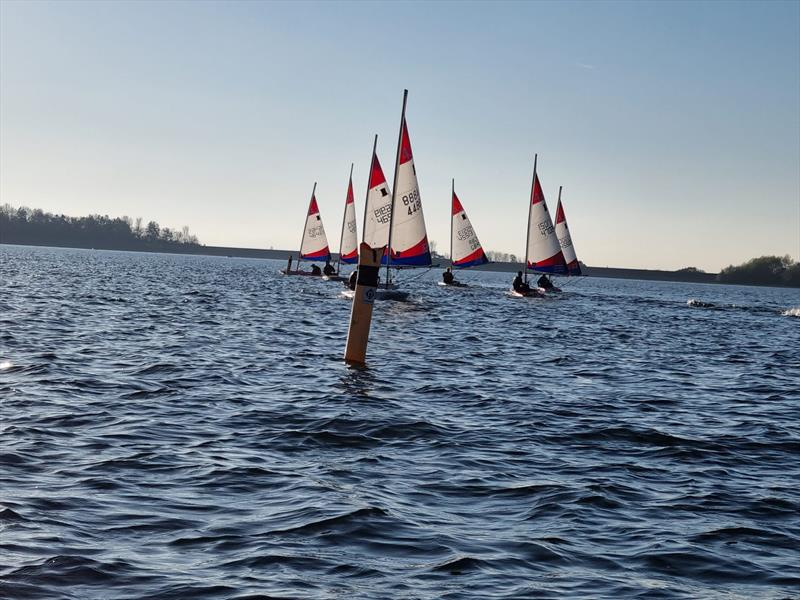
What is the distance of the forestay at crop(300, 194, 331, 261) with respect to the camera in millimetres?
89062

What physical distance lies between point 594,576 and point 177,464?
16.8ft

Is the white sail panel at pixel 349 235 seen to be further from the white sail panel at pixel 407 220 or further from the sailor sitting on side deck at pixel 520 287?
the white sail panel at pixel 407 220

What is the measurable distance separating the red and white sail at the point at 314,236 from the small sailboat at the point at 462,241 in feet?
68.9

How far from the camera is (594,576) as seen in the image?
23.8 ft

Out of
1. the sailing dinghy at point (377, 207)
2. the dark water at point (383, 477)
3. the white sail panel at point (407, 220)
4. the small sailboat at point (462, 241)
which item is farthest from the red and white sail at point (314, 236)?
the dark water at point (383, 477)

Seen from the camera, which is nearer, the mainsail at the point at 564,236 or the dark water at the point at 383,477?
the dark water at the point at 383,477

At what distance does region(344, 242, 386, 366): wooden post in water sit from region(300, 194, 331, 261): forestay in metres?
68.3

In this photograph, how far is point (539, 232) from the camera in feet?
222

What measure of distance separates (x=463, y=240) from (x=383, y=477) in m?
60.9

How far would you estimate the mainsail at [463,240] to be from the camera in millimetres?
70188

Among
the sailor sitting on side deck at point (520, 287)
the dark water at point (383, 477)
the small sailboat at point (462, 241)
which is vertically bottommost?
the dark water at point (383, 477)

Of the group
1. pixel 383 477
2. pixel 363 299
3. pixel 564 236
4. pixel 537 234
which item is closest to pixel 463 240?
pixel 537 234

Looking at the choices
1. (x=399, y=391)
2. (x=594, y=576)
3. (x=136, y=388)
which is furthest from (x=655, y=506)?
(x=136, y=388)

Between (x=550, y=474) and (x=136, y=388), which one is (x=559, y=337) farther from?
(x=550, y=474)
